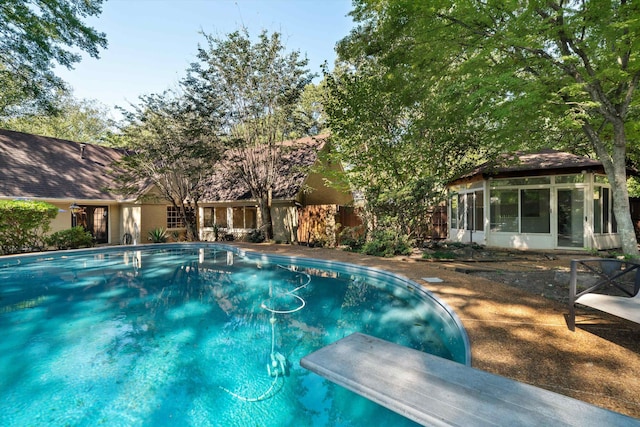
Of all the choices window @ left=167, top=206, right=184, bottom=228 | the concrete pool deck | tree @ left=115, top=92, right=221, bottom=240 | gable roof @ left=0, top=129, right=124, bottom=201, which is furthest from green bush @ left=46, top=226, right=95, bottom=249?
the concrete pool deck

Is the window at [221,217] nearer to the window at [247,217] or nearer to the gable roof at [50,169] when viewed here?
the window at [247,217]

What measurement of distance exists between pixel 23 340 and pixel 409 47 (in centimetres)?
1054

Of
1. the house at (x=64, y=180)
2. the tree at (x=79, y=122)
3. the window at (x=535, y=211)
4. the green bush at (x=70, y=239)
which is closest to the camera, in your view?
the window at (x=535, y=211)

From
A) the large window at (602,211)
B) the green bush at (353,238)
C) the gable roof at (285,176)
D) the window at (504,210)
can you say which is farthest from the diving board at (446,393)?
the gable roof at (285,176)

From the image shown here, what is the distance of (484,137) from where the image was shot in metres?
10.8

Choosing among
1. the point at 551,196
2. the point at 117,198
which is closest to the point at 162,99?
the point at 117,198

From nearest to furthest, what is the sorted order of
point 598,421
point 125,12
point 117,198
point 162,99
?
1. point 598,421
2. point 125,12
3. point 162,99
4. point 117,198

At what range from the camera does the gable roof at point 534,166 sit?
1044 centimetres

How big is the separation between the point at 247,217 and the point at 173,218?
445 centimetres

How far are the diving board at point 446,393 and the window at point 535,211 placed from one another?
34.6 ft

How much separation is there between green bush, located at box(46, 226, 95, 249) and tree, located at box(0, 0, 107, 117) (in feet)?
17.0

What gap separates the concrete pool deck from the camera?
9.02 ft

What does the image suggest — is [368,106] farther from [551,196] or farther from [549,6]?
[551,196]

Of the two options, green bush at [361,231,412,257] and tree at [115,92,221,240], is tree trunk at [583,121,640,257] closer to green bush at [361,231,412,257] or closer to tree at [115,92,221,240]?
green bush at [361,231,412,257]
